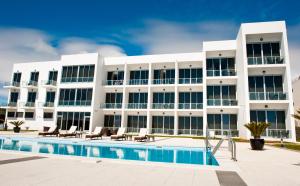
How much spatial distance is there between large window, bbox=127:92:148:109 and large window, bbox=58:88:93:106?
5142 millimetres

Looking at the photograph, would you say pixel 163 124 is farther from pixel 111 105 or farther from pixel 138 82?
pixel 111 105

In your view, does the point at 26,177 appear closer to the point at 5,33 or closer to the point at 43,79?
the point at 5,33

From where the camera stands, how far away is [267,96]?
20984 millimetres

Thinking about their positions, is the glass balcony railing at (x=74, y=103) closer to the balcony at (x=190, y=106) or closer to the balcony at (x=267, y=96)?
the balcony at (x=190, y=106)

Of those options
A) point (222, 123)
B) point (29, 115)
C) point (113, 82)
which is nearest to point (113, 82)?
point (113, 82)

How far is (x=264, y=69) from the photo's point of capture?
21781mm

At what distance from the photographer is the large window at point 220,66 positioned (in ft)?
79.1

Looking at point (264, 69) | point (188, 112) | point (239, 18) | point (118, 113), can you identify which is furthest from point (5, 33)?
point (264, 69)

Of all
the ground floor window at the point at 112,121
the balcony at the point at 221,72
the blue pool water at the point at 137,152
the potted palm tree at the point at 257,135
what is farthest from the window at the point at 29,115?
the potted palm tree at the point at 257,135

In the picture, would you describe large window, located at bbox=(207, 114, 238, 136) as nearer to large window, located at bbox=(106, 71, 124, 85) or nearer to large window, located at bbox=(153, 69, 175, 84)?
large window, located at bbox=(153, 69, 175, 84)

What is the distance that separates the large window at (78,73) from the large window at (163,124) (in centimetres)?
963

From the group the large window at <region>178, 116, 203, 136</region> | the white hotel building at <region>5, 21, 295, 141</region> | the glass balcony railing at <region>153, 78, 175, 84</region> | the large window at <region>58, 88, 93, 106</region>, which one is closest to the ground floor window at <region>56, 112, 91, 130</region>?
the white hotel building at <region>5, 21, 295, 141</region>

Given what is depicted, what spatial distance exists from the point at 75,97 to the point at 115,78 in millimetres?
5726

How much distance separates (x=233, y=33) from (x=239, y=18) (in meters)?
2.22
